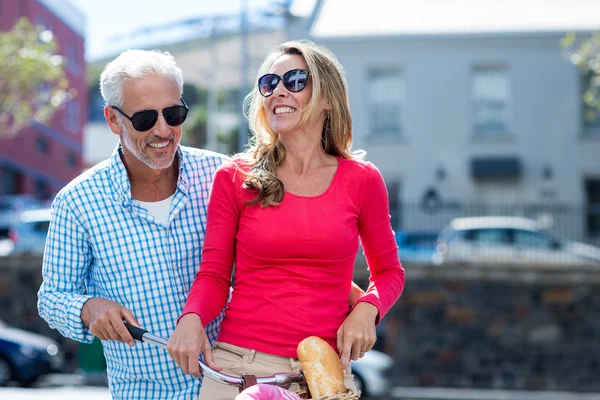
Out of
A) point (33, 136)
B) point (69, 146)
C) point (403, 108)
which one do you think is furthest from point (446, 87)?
point (69, 146)

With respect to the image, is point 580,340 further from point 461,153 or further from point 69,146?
point 69,146

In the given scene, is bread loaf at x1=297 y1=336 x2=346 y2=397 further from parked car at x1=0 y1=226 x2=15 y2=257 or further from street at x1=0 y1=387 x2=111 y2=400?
parked car at x1=0 y1=226 x2=15 y2=257

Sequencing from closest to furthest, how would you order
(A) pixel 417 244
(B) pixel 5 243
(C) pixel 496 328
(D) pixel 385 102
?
(C) pixel 496 328 → (A) pixel 417 244 → (B) pixel 5 243 → (D) pixel 385 102

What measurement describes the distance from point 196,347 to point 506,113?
80.1 feet

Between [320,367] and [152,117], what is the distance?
1.12 m

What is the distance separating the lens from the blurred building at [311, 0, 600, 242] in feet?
84.8

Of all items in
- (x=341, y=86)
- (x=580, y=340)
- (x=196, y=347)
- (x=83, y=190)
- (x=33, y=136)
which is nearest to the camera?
(x=196, y=347)

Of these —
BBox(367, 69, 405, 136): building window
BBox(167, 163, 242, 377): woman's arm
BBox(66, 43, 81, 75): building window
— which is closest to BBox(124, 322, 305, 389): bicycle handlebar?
BBox(167, 163, 242, 377): woman's arm

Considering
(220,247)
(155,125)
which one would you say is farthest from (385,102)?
(220,247)

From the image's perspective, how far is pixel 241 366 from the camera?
9.96 feet

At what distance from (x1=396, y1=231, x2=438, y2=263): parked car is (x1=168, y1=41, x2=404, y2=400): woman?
640 inches

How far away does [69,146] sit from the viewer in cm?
4228

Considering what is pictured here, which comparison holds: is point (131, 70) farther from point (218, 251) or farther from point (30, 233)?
point (30, 233)

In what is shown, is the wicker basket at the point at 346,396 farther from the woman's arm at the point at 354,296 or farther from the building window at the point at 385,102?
the building window at the point at 385,102
